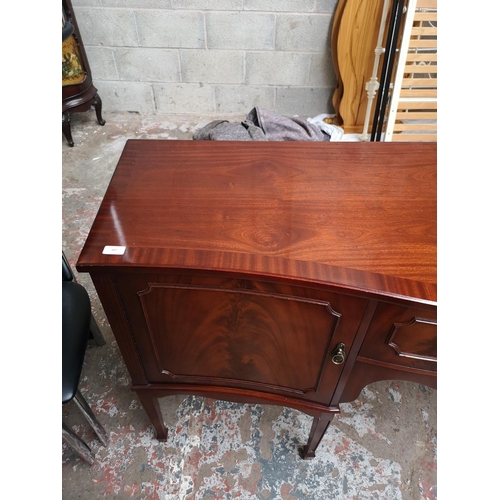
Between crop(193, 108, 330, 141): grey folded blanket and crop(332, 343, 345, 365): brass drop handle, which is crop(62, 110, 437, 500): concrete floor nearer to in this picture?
crop(332, 343, 345, 365): brass drop handle

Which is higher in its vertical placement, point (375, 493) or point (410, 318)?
point (410, 318)

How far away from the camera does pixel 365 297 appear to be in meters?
0.70

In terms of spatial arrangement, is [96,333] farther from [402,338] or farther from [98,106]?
[98,106]

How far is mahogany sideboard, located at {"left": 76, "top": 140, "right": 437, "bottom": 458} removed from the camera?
728 millimetres

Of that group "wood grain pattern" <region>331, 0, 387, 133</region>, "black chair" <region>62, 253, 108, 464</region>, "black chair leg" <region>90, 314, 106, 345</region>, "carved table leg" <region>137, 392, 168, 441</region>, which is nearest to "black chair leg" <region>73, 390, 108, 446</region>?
Answer: "black chair" <region>62, 253, 108, 464</region>

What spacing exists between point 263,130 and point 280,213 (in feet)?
4.73

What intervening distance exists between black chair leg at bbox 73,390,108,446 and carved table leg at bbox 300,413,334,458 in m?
0.61

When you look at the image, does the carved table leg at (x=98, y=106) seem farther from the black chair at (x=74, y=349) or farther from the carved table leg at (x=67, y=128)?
the black chair at (x=74, y=349)

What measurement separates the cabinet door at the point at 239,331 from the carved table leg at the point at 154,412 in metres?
0.09

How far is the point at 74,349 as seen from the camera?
98 centimetres

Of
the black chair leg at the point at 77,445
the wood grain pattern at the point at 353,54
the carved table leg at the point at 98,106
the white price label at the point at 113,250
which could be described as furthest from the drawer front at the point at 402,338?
the carved table leg at the point at 98,106
